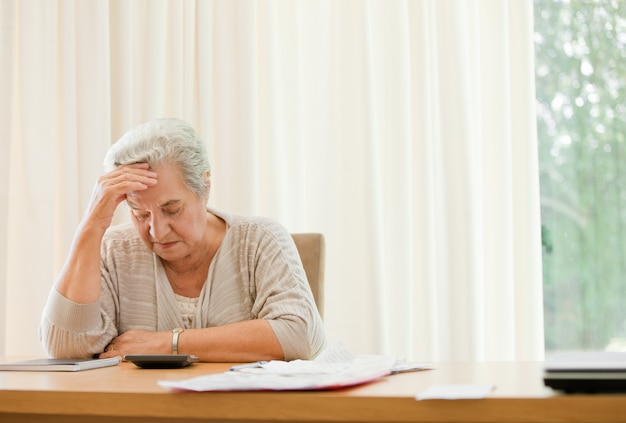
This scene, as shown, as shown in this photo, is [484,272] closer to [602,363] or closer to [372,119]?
[372,119]

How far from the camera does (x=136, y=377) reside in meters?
1.27

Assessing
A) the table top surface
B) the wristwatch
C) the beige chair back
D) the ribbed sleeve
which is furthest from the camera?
the beige chair back

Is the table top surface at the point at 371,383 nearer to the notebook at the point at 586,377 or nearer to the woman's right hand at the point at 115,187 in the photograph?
the notebook at the point at 586,377

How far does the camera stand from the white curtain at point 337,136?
113 inches

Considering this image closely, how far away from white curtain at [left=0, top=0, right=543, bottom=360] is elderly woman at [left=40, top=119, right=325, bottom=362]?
96 cm

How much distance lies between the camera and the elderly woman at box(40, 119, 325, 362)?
1.82m

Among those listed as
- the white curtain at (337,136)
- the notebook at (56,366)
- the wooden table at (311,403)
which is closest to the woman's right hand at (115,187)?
the notebook at (56,366)

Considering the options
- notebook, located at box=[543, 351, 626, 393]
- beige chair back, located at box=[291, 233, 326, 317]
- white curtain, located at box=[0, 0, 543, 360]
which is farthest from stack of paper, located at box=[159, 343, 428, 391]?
white curtain, located at box=[0, 0, 543, 360]

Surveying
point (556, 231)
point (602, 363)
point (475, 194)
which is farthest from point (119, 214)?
point (602, 363)

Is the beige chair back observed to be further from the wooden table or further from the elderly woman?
the wooden table

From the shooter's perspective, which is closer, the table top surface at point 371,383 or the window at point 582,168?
the table top surface at point 371,383

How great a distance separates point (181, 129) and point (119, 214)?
1166 mm

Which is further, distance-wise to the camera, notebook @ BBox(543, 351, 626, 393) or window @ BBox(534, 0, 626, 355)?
window @ BBox(534, 0, 626, 355)

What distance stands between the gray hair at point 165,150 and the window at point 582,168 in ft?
4.91
